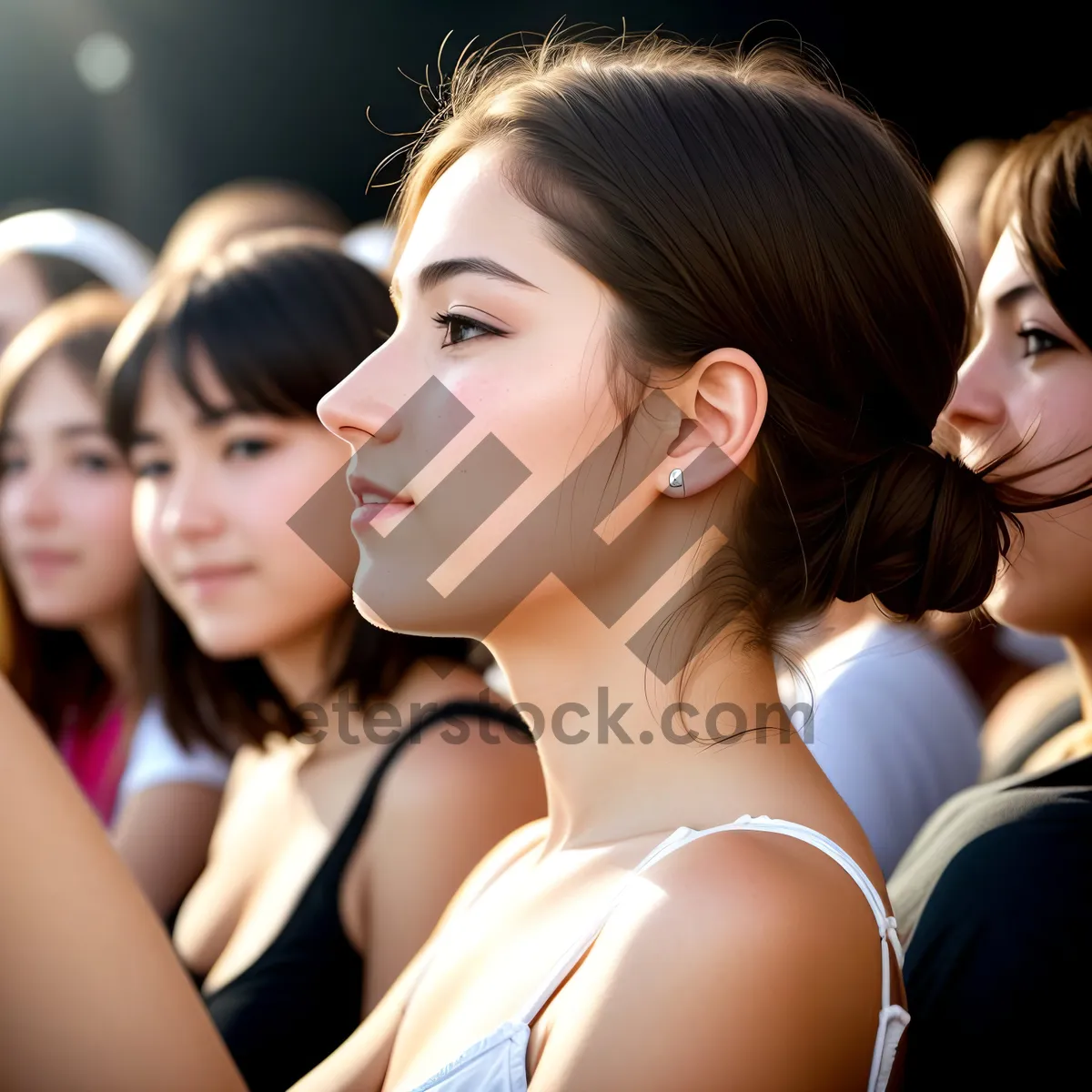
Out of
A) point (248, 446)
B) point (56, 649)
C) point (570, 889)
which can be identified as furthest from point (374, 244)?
point (570, 889)

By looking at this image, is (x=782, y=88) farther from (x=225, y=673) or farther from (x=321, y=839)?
(x=225, y=673)

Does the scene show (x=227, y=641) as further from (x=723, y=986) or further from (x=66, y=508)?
(x=723, y=986)

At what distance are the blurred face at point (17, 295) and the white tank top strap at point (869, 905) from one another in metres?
2.74

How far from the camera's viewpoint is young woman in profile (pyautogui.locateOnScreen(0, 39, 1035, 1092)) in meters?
1.15

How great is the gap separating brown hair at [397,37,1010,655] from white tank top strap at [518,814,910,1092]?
0.21 metres

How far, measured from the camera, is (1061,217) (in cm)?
145

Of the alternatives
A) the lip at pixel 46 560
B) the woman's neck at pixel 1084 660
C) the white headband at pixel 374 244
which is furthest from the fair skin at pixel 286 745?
the white headband at pixel 374 244

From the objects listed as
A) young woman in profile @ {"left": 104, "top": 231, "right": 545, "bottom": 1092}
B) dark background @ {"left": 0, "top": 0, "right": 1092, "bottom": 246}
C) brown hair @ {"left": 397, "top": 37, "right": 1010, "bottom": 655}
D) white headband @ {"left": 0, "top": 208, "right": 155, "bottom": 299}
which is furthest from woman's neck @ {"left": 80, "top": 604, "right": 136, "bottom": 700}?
dark background @ {"left": 0, "top": 0, "right": 1092, "bottom": 246}

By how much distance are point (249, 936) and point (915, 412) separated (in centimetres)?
123

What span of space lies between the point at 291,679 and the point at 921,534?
1243 millimetres

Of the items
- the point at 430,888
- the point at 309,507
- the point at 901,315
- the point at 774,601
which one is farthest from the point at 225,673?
the point at 901,315

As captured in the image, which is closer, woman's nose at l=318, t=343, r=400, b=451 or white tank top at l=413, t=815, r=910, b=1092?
white tank top at l=413, t=815, r=910, b=1092

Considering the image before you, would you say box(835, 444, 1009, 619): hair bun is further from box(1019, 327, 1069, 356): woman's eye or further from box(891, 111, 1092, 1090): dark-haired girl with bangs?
box(1019, 327, 1069, 356): woman's eye

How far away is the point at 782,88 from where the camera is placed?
1.26m
